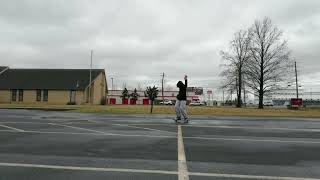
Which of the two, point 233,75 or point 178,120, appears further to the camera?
point 233,75

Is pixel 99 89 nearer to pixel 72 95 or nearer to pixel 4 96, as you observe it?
pixel 72 95

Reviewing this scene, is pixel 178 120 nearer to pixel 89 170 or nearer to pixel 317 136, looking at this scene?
pixel 317 136

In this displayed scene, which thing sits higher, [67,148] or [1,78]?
[1,78]

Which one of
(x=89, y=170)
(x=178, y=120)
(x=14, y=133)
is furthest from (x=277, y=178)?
(x=178, y=120)

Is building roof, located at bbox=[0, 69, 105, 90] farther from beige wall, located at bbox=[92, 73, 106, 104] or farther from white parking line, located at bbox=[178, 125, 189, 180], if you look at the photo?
white parking line, located at bbox=[178, 125, 189, 180]

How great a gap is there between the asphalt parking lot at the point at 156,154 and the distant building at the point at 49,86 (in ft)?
206

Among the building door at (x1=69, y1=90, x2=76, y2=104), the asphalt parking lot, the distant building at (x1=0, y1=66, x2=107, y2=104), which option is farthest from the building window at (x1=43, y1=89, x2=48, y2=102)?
the asphalt parking lot

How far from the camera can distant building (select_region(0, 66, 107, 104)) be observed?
7612 cm

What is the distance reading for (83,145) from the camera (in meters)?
10.2

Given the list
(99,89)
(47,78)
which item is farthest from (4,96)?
(99,89)

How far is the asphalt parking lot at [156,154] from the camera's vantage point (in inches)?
283

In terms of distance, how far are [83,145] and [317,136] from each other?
6383mm

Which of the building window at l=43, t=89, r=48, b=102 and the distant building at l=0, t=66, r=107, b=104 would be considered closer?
the distant building at l=0, t=66, r=107, b=104

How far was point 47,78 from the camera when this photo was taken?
80000 millimetres
